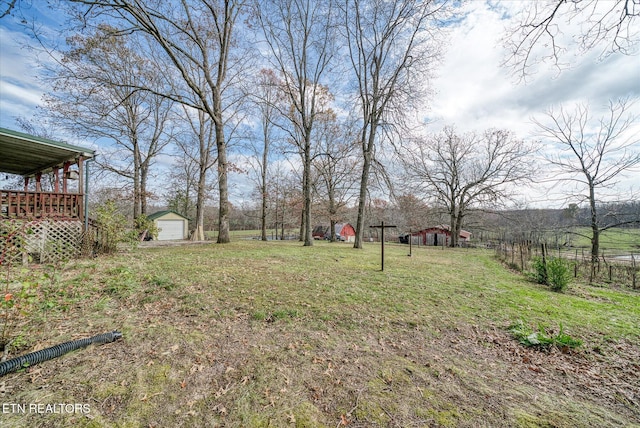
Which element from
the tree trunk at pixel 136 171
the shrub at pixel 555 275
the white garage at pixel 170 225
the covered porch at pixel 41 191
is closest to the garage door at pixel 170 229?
the white garage at pixel 170 225

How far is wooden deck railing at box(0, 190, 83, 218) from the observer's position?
689 centimetres

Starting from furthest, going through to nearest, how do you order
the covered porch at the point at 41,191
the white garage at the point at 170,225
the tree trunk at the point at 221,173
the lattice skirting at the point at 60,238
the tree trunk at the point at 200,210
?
the white garage at the point at 170,225 < the tree trunk at the point at 200,210 < the tree trunk at the point at 221,173 < the covered porch at the point at 41,191 < the lattice skirting at the point at 60,238

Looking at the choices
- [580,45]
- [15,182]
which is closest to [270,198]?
[15,182]

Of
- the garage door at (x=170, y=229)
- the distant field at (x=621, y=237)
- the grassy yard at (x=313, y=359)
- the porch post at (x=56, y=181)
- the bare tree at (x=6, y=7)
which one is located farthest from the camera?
the garage door at (x=170, y=229)

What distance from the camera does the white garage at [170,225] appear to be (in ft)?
73.1

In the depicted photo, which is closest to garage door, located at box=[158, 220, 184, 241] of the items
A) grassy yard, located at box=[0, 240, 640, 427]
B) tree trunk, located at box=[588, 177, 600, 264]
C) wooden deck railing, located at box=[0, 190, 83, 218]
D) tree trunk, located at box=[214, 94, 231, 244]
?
tree trunk, located at box=[214, 94, 231, 244]

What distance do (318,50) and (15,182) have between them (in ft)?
73.5

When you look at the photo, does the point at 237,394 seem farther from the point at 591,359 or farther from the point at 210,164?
the point at 210,164

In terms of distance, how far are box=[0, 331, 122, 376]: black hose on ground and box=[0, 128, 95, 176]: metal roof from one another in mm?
7345

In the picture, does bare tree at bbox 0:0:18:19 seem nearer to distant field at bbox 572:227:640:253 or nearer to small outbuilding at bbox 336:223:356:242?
distant field at bbox 572:227:640:253

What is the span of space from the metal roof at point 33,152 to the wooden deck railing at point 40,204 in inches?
55.2

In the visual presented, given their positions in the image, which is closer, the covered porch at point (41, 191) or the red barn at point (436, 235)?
the covered porch at point (41, 191)

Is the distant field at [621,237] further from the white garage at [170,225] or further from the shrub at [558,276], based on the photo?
the white garage at [170,225]

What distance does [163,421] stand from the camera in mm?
1730
